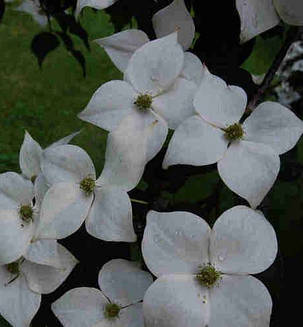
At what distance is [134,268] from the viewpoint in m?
0.61

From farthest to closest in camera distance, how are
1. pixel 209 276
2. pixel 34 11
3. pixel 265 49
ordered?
pixel 34 11, pixel 265 49, pixel 209 276

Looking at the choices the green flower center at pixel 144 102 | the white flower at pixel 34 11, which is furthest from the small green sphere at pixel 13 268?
the white flower at pixel 34 11

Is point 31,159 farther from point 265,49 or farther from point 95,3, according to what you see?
point 265,49

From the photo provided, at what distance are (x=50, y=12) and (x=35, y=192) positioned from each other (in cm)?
58

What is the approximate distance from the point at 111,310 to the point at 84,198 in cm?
11

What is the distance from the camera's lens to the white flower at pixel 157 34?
0.66 metres

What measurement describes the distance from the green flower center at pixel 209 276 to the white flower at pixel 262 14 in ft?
0.71

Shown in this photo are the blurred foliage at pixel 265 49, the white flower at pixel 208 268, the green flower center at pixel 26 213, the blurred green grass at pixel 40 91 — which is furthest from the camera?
the blurred green grass at pixel 40 91

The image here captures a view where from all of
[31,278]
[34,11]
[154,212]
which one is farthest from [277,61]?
[34,11]

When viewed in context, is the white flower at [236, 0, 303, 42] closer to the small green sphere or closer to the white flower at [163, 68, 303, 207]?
the white flower at [163, 68, 303, 207]

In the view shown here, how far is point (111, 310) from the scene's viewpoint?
0.61m

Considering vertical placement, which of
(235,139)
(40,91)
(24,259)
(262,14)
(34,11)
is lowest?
(40,91)

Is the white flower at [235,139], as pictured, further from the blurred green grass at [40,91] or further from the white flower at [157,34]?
the blurred green grass at [40,91]

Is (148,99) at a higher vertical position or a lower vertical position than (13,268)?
higher
